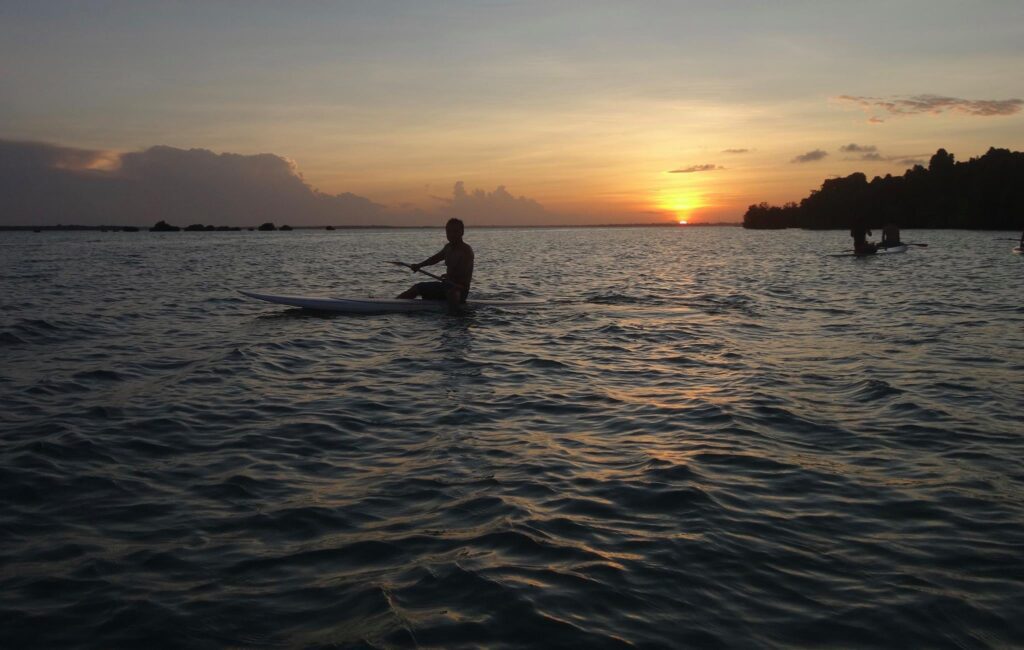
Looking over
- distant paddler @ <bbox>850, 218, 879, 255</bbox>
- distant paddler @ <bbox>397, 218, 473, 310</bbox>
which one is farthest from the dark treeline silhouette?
distant paddler @ <bbox>397, 218, 473, 310</bbox>

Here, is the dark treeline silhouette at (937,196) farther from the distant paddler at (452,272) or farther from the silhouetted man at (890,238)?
the distant paddler at (452,272)

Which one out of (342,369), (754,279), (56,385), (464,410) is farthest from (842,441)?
(754,279)

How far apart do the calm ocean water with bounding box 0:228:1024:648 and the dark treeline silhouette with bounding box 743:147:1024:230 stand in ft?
410

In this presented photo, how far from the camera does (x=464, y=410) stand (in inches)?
371

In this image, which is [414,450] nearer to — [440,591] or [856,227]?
[440,591]

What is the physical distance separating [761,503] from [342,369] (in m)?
8.04

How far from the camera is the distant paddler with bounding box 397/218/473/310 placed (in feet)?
59.3

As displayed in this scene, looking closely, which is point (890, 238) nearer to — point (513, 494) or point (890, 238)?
point (890, 238)

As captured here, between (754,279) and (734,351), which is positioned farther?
(754,279)

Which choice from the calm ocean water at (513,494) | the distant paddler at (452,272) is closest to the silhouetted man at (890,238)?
the calm ocean water at (513,494)

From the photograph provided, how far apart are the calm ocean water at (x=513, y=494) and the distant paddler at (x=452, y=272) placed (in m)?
4.21

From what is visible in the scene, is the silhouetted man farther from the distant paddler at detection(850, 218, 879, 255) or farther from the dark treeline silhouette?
the dark treeline silhouette

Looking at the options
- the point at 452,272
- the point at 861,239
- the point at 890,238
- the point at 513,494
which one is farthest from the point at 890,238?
the point at 513,494

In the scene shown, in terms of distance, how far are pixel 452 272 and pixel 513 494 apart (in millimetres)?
12990
